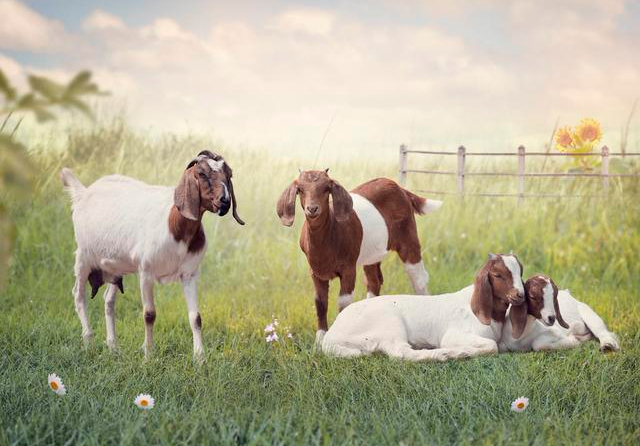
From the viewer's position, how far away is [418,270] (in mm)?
6020

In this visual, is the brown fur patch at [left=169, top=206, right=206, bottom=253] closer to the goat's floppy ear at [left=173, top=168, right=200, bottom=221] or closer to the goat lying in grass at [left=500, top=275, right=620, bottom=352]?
the goat's floppy ear at [left=173, top=168, right=200, bottom=221]

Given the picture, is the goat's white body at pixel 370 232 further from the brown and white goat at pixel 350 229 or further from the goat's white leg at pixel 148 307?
the goat's white leg at pixel 148 307

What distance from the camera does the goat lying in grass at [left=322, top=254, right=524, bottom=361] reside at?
480 centimetres

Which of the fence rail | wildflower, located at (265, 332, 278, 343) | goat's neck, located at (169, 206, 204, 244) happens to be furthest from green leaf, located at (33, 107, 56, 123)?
the fence rail

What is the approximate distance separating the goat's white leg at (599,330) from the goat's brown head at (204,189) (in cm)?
260

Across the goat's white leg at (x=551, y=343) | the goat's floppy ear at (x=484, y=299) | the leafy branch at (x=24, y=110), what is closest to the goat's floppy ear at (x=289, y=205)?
the goat's floppy ear at (x=484, y=299)

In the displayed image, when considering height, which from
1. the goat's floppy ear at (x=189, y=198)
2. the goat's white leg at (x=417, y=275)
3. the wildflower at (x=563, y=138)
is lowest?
the goat's white leg at (x=417, y=275)

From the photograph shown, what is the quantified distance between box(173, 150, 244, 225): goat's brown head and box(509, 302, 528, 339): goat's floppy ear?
187 cm

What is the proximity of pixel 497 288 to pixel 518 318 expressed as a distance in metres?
0.25

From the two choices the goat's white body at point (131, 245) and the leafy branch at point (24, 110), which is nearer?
the leafy branch at point (24, 110)

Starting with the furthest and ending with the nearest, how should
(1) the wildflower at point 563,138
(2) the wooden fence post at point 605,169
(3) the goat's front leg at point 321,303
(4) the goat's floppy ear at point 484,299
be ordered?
(2) the wooden fence post at point 605,169 → (1) the wildflower at point 563,138 → (3) the goat's front leg at point 321,303 → (4) the goat's floppy ear at point 484,299

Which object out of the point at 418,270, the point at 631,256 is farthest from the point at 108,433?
the point at 631,256

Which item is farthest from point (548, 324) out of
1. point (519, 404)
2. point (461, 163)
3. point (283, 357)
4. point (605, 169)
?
point (461, 163)

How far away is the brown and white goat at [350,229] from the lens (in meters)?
4.69
